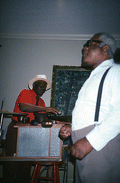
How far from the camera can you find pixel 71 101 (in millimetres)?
3168

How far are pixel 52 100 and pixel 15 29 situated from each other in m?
2.22

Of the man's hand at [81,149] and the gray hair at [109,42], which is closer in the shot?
the man's hand at [81,149]

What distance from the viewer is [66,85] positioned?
128 inches

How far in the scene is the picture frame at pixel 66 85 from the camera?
124 inches

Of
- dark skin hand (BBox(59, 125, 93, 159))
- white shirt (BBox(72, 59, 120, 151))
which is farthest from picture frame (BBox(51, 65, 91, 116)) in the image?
dark skin hand (BBox(59, 125, 93, 159))

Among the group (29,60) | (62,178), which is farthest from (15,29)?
(62,178)

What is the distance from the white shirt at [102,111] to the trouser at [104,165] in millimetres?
79

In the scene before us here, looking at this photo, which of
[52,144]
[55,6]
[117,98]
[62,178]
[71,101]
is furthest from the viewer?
[71,101]

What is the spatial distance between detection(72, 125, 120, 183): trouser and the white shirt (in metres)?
0.08

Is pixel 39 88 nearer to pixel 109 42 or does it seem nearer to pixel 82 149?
pixel 109 42

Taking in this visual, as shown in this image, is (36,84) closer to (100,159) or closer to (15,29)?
(15,29)

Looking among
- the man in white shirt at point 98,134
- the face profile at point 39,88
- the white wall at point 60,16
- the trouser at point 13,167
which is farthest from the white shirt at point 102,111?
the white wall at point 60,16

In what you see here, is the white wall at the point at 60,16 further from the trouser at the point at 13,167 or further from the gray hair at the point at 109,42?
the trouser at the point at 13,167

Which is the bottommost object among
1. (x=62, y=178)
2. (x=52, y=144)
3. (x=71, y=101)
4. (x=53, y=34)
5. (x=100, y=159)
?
(x=62, y=178)
